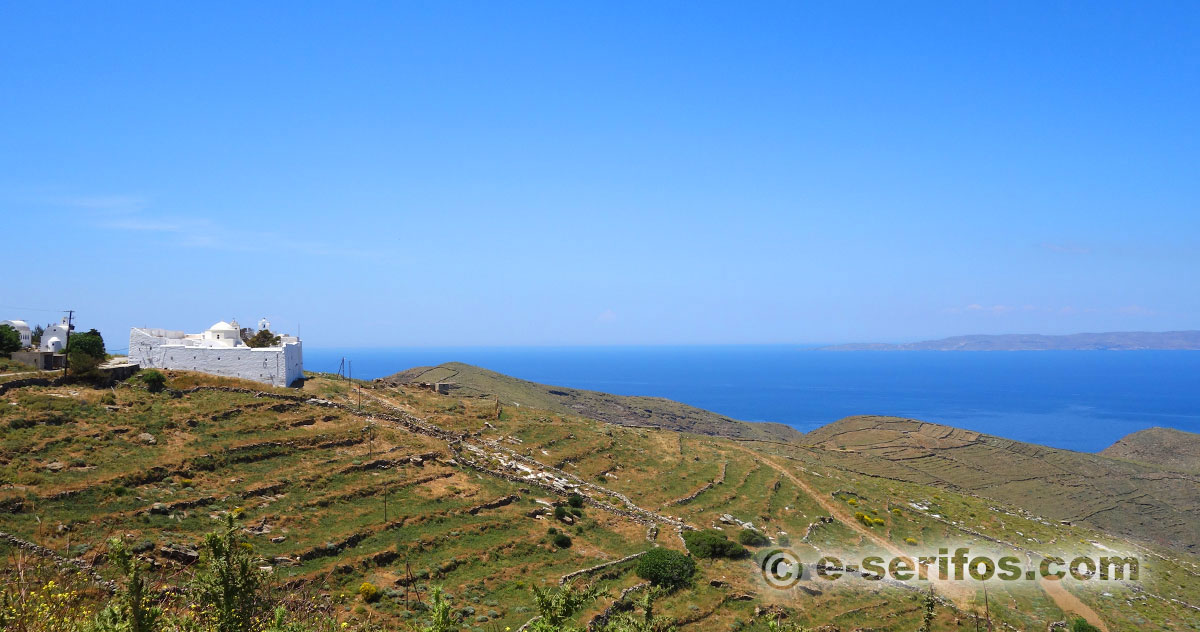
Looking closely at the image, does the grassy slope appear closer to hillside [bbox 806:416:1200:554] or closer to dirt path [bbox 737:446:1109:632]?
dirt path [bbox 737:446:1109:632]

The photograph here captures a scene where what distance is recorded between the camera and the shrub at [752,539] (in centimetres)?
4209

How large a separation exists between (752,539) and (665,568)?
33.0 ft

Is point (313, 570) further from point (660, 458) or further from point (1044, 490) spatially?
point (1044, 490)

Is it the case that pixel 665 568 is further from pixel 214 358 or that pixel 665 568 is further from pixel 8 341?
pixel 8 341

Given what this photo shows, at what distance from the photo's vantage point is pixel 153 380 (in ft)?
159

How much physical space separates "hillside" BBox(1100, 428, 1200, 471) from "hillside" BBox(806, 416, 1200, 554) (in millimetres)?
13269

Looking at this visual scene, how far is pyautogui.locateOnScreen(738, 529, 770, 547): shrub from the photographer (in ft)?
138

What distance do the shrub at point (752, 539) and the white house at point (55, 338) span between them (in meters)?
59.4

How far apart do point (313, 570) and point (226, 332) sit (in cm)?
3743

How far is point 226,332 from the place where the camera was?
59.0 m

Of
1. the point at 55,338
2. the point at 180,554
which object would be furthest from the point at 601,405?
the point at 180,554

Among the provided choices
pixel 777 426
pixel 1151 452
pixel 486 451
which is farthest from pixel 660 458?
pixel 1151 452

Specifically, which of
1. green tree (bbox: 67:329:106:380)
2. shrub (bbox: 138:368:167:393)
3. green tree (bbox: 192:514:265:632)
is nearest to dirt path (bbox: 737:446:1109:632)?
green tree (bbox: 192:514:265:632)

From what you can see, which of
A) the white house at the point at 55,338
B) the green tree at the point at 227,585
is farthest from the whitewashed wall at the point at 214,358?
the green tree at the point at 227,585
